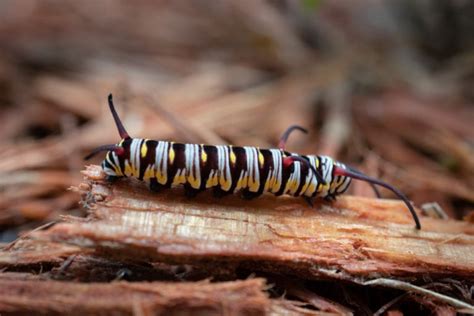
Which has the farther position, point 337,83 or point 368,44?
point 368,44

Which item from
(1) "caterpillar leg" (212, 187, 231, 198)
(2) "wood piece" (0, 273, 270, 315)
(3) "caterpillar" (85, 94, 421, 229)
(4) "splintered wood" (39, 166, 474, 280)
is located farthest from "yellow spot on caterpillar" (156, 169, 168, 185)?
(2) "wood piece" (0, 273, 270, 315)

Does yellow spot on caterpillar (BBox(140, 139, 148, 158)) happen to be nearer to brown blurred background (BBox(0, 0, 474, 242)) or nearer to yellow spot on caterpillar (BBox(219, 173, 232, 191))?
yellow spot on caterpillar (BBox(219, 173, 232, 191))

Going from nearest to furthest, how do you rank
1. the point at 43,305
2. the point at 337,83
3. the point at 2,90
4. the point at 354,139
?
the point at 43,305, the point at 354,139, the point at 2,90, the point at 337,83

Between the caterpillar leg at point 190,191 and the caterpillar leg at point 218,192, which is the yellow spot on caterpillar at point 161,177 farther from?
the caterpillar leg at point 218,192

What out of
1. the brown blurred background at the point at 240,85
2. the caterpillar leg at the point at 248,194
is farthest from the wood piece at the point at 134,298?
the brown blurred background at the point at 240,85

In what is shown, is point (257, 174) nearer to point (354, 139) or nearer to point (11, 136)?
point (354, 139)

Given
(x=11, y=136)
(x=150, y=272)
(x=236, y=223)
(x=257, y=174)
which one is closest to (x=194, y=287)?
(x=150, y=272)
